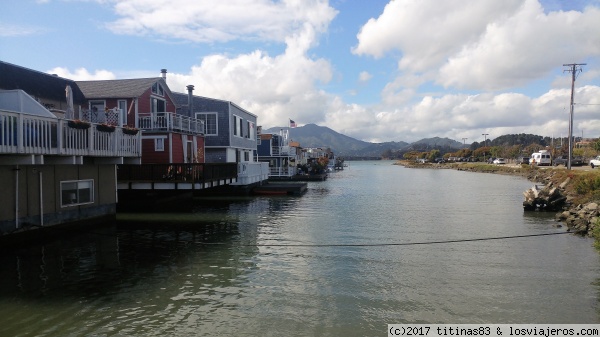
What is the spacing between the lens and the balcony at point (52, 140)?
563 inches

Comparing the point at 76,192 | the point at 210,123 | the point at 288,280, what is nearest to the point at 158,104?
the point at 210,123

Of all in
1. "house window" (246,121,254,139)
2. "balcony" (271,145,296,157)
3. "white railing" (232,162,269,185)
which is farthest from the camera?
"balcony" (271,145,296,157)

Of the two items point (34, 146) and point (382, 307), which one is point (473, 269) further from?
point (34, 146)

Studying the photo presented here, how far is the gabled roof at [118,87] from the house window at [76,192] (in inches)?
438

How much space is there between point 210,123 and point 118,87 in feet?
28.0

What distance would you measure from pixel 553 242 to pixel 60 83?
2932 centimetres

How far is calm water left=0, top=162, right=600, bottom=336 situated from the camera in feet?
30.7

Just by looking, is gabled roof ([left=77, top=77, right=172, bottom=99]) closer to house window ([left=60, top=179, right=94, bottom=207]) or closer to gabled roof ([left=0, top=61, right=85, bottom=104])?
gabled roof ([left=0, top=61, right=85, bottom=104])

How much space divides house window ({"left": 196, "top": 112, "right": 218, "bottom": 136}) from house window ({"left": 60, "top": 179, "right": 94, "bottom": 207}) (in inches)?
701

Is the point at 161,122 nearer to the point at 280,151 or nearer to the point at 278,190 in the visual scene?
the point at 278,190

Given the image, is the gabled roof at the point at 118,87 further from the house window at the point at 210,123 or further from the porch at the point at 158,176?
the porch at the point at 158,176

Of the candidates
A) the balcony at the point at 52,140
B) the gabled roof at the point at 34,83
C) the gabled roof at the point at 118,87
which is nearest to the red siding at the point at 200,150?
the gabled roof at the point at 118,87

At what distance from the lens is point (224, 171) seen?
98.5 feet

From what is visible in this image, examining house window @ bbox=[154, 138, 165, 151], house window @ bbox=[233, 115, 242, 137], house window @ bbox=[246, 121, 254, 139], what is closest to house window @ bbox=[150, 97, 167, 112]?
house window @ bbox=[154, 138, 165, 151]
